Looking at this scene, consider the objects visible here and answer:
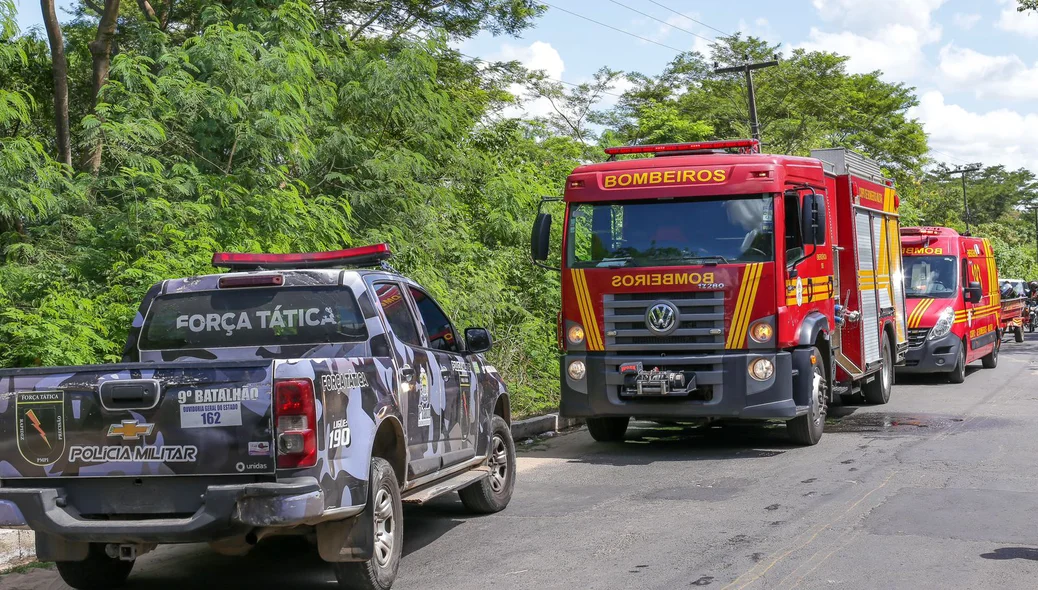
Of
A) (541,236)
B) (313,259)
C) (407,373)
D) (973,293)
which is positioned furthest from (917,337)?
(407,373)

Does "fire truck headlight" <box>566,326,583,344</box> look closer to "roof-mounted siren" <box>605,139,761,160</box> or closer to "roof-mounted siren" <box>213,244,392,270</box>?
"roof-mounted siren" <box>605,139,761,160</box>

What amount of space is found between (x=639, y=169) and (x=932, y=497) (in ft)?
15.1

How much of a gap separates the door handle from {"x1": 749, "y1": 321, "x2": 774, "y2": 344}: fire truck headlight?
500cm

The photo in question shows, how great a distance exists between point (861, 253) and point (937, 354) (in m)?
5.72

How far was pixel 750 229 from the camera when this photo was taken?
433 inches

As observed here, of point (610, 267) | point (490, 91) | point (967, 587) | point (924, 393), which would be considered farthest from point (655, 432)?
Result: point (490, 91)

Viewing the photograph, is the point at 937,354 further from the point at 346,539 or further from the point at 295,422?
the point at 295,422

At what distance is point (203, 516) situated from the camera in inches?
209

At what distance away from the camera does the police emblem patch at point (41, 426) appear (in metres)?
5.54

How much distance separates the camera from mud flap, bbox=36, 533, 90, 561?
567 centimetres

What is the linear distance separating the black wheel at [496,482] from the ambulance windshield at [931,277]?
42.8ft

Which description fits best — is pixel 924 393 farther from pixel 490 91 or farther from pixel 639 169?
pixel 490 91

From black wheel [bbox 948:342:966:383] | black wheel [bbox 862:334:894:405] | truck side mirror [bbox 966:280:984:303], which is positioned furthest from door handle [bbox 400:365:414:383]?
truck side mirror [bbox 966:280:984:303]

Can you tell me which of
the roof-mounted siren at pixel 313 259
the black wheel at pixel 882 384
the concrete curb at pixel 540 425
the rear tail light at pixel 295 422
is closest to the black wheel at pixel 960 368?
the black wheel at pixel 882 384
